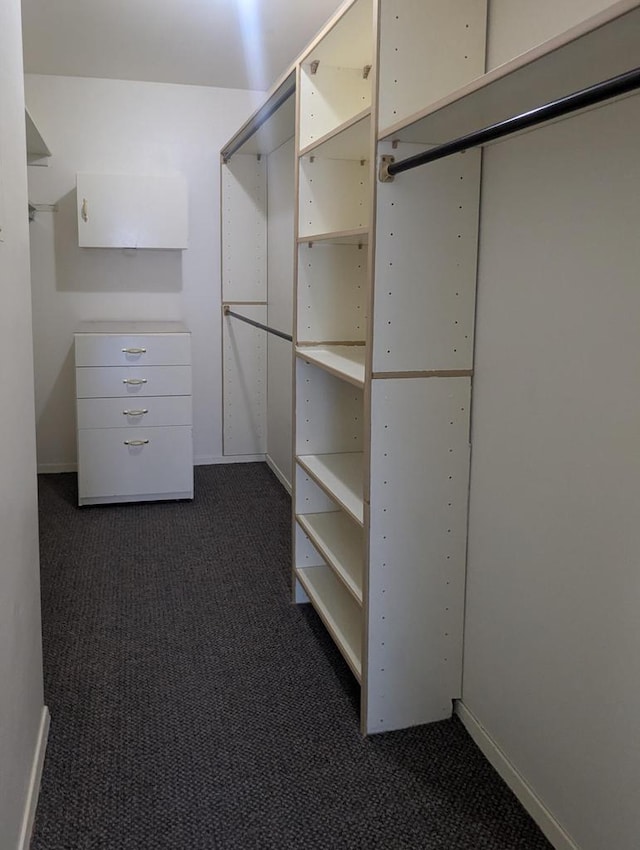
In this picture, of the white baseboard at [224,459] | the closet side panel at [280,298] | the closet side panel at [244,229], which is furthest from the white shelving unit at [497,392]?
the white baseboard at [224,459]

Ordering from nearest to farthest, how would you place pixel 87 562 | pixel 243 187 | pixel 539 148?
pixel 539 148 < pixel 87 562 < pixel 243 187

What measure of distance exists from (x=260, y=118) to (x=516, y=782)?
9.11 ft

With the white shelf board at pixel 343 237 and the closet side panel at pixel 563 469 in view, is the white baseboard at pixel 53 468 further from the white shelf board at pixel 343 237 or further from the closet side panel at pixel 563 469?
the closet side panel at pixel 563 469

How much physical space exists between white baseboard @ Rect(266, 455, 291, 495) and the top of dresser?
0.98m

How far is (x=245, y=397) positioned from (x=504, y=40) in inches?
131

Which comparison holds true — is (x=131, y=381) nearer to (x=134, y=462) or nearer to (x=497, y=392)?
(x=134, y=462)

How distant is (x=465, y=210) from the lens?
190 centimetres

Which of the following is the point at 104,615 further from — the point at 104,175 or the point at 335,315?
the point at 104,175

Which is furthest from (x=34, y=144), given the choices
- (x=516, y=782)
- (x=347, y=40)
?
(x=516, y=782)

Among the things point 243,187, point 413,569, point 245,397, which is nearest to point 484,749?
point 413,569

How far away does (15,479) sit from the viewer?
5.18ft

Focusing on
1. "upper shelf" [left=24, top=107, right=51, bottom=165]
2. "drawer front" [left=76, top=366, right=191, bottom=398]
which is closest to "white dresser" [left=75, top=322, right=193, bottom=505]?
"drawer front" [left=76, top=366, right=191, bottom=398]

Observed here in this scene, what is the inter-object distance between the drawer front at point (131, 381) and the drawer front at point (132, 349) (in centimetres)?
3

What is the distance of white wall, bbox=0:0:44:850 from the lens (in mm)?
1425
